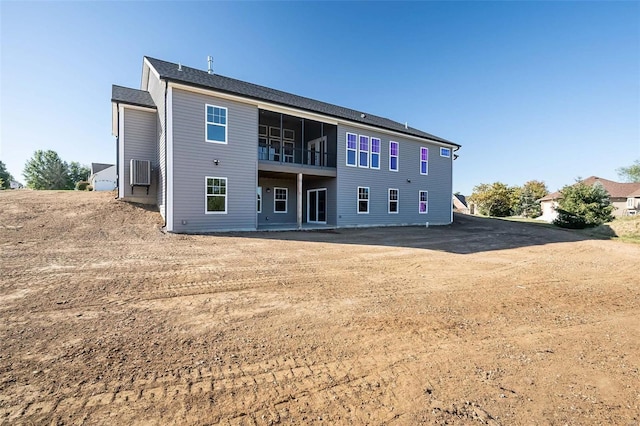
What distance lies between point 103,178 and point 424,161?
38843 millimetres

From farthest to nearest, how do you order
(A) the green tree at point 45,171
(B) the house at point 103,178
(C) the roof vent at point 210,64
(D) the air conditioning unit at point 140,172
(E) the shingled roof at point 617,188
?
(A) the green tree at point 45,171
(E) the shingled roof at point 617,188
(B) the house at point 103,178
(C) the roof vent at point 210,64
(D) the air conditioning unit at point 140,172

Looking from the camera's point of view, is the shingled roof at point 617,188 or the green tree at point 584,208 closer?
the green tree at point 584,208

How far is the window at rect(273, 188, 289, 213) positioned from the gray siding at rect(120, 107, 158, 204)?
6.39 meters

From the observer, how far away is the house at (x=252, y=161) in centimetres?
1140

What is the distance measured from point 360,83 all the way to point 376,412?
24.0 m

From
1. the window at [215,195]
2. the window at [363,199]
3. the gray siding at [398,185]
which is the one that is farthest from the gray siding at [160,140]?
the window at [363,199]

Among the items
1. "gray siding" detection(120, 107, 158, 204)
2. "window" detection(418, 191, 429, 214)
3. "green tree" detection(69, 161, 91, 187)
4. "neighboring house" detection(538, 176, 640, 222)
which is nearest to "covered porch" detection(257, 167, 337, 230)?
"gray siding" detection(120, 107, 158, 204)

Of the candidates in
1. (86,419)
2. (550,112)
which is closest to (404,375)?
(86,419)

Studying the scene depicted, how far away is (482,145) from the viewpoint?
32.9 metres

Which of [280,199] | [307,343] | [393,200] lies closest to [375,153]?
[393,200]

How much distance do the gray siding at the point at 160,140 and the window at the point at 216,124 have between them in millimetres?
2086

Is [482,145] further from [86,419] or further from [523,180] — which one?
[86,419]

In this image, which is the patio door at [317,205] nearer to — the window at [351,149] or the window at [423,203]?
the window at [351,149]

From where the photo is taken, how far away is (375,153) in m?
17.3
